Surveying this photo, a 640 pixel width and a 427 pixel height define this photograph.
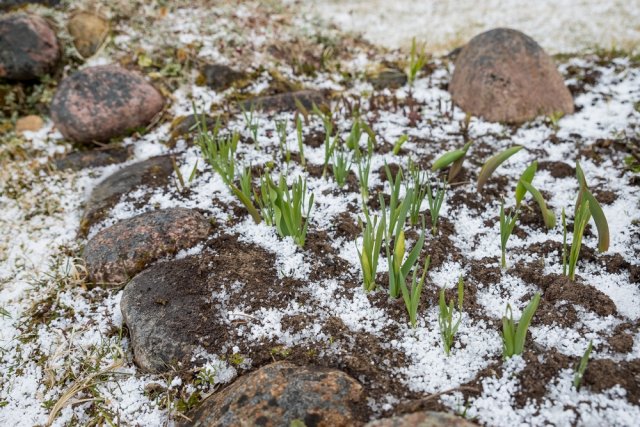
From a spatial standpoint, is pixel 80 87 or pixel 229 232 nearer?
→ pixel 229 232

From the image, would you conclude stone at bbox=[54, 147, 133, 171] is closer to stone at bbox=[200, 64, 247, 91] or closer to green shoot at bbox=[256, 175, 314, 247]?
stone at bbox=[200, 64, 247, 91]

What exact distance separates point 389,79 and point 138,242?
11.1 feet

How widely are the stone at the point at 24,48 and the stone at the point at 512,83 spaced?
172 inches

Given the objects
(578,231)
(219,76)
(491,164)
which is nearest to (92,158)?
(219,76)

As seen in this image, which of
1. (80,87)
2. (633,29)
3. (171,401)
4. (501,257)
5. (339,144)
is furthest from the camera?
(633,29)

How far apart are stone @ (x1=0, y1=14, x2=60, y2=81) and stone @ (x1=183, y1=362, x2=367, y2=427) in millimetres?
4384

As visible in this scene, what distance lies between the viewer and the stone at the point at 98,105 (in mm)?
3977

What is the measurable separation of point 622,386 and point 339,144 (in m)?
2.53

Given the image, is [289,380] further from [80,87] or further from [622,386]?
[80,87]

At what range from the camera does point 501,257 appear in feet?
8.21

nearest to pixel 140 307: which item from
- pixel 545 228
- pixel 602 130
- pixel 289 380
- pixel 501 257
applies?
pixel 289 380

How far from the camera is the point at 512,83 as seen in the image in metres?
4.00

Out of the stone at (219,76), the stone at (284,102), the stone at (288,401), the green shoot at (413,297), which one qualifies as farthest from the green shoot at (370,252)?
the stone at (219,76)

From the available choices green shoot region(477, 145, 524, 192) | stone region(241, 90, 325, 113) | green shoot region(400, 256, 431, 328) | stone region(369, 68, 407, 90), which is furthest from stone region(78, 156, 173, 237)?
stone region(369, 68, 407, 90)
